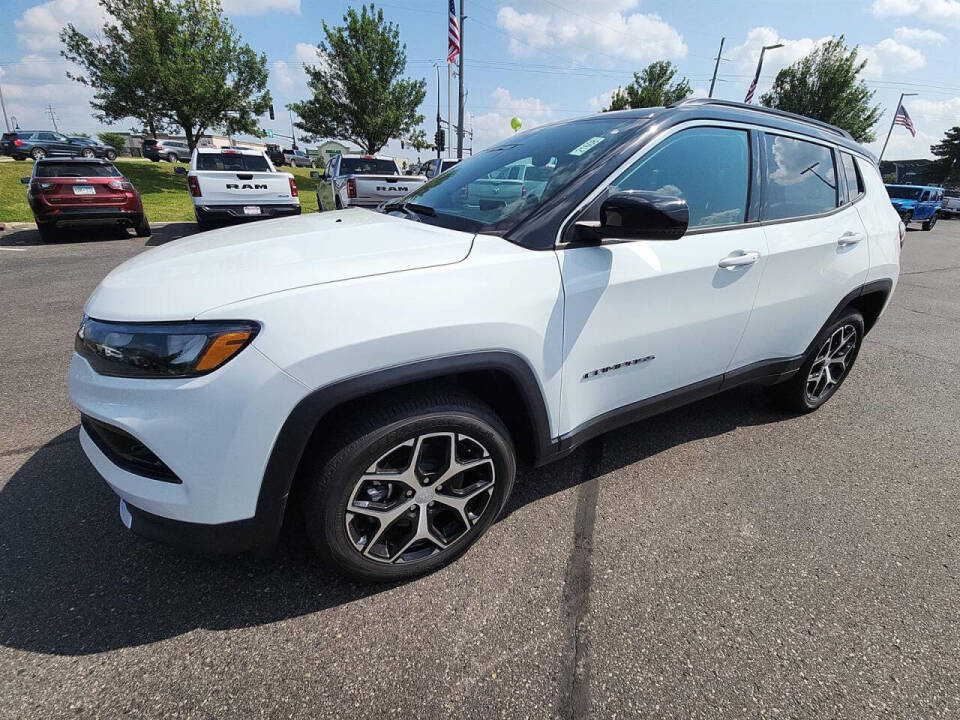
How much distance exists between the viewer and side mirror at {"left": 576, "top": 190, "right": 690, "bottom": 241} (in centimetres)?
172

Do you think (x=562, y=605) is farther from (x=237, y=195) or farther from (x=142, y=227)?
(x=142, y=227)

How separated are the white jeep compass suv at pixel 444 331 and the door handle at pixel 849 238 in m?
0.11

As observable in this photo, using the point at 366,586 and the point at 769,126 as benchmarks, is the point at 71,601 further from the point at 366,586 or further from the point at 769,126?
the point at 769,126

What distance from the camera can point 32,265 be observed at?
733cm

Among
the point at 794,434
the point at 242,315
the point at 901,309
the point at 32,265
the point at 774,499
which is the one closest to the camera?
the point at 242,315

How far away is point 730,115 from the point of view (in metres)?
2.38

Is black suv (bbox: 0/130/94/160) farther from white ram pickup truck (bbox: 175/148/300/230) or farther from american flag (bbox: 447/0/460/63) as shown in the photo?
white ram pickup truck (bbox: 175/148/300/230)

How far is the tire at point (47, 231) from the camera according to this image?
354 inches

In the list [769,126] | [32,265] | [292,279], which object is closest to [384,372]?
[292,279]

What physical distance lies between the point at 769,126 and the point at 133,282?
2.94 m

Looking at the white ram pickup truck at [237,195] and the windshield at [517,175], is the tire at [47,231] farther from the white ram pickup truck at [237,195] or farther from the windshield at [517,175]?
the windshield at [517,175]

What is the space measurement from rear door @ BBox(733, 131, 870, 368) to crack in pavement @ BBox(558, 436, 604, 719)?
1.03 metres

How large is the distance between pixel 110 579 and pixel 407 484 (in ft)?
3.94

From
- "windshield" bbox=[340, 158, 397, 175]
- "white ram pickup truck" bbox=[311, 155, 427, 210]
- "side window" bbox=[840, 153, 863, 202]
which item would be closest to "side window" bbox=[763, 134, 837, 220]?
"side window" bbox=[840, 153, 863, 202]
